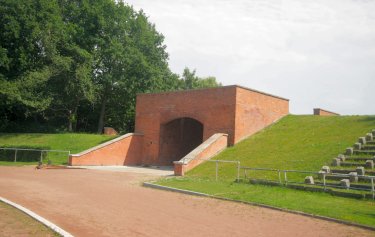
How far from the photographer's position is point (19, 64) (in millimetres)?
34906

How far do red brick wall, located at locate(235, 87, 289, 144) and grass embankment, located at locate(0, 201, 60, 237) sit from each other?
1564 cm

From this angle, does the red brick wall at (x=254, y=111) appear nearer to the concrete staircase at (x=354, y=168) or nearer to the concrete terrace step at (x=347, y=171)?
the concrete staircase at (x=354, y=168)

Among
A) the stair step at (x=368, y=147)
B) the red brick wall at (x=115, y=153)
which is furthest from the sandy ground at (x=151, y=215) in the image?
the red brick wall at (x=115, y=153)

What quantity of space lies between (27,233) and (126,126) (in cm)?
3950

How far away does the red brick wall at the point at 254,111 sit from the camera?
918 inches

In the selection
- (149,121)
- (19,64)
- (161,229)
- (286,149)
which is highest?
(19,64)

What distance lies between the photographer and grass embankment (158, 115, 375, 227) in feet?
35.5

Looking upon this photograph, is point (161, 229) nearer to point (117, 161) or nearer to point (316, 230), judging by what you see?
point (316, 230)

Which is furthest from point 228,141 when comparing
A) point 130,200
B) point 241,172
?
point 130,200

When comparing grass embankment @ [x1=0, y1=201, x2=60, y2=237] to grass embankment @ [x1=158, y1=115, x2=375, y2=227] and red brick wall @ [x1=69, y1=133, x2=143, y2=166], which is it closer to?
grass embankment @ [x1=158, y1=115, x2=375, y2=227]

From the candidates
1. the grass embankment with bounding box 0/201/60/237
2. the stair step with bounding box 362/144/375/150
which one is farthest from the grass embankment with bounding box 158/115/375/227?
the grass embankment with bounding box 0/201/60/237

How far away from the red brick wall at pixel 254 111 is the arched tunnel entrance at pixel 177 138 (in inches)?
235

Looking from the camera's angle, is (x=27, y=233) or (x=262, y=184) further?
(x=262, y=184)

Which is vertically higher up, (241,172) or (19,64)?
(19,64)
